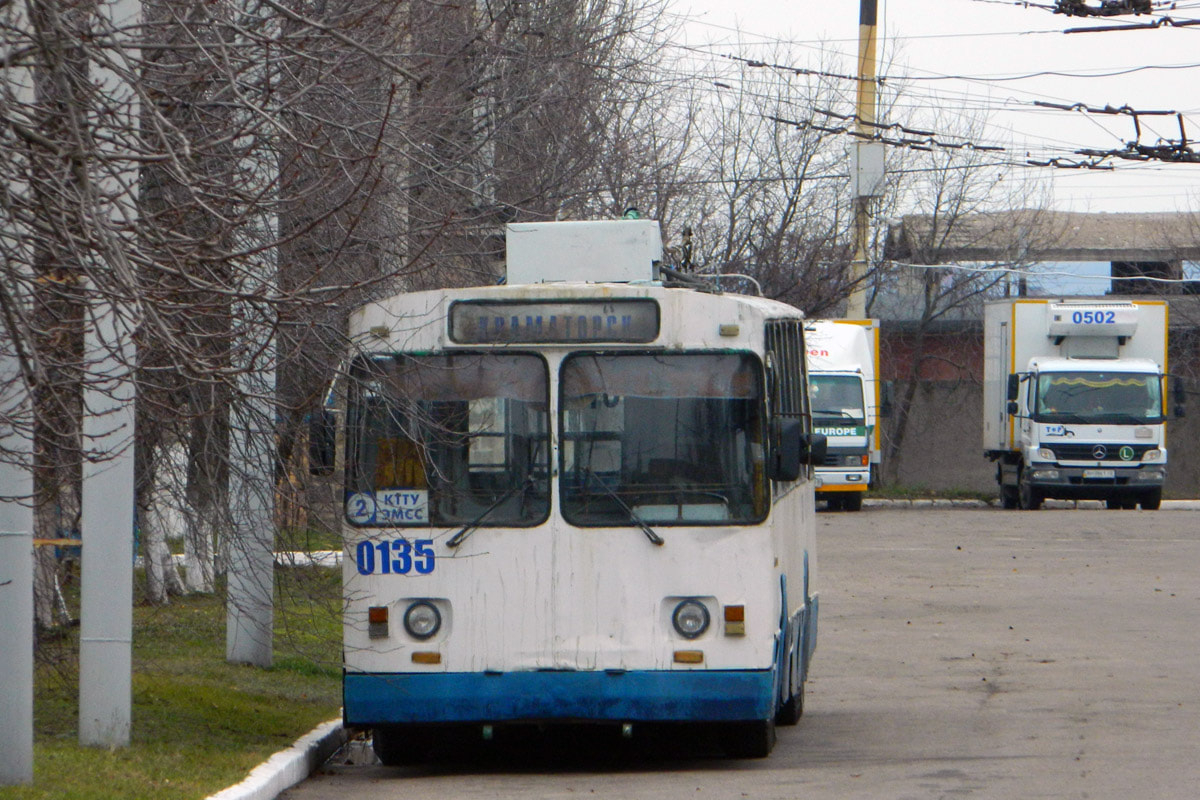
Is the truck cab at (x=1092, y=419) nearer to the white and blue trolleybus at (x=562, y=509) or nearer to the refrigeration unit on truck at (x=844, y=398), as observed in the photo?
the refrigeration unit on truck at (x=844, y=398)

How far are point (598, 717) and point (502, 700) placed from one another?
491mm

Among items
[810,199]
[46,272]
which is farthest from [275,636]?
[810,199]

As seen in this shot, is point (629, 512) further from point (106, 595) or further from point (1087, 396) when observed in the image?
point (1087, 396)

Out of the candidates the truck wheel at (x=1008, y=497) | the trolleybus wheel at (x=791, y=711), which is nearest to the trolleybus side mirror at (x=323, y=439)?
the trolleybus wheel at (x=791, y=711)

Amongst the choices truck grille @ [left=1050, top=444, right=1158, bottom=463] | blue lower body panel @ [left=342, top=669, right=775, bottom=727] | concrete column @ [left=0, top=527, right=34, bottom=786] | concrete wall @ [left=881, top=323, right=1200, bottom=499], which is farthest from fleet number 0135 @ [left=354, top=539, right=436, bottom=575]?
concrete wall @ [left=881, top=323, right=1200, bottom=499]

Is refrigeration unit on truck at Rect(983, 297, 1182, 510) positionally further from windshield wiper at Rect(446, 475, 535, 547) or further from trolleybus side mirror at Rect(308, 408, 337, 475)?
trolleybus side mirror at Rect(308, 408, 337, 475)

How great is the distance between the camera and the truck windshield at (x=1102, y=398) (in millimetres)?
32031

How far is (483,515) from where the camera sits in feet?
29.4

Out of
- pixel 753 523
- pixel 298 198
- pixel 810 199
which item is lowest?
pixel 753 523

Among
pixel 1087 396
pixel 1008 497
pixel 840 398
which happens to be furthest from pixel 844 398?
pixel 1008 497

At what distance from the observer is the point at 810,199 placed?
31812mm

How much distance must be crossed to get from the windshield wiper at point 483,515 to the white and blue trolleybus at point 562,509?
0.01 metres

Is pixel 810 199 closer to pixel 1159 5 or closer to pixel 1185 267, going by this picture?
pixel 1159 5

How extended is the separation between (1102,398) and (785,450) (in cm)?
2475
